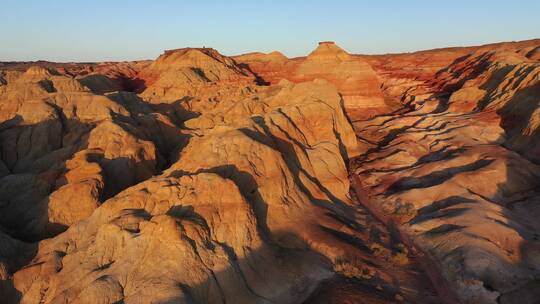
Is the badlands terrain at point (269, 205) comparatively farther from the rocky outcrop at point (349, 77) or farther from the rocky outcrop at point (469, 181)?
the rocky outcrop at point (349, 77)

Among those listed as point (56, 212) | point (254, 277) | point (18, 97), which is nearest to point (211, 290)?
point (254, 277)

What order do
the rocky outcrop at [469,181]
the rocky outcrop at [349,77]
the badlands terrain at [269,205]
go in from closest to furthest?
the badlands terrain at [269,205], the rocky outcrop at [469,181], the rocky outcrop at [349,77]

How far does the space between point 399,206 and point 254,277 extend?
13520mm

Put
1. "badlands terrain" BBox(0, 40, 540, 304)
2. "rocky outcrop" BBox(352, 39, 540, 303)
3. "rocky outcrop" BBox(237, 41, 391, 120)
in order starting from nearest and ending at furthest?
"badlands terrain" BBox(0, 40, 540, 304)
"rocky outcrop" BBox(352, 39, 540, 303)
"rocky outcrop" BBox(237, 41, 391, 120)

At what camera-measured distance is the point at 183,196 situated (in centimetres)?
1647

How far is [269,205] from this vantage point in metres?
19.2

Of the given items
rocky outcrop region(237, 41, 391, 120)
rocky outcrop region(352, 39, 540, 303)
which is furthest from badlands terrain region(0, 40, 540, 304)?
rocky outcrop region(237, 41, 391, 120)

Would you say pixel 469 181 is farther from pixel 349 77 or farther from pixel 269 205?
pixel 349 77

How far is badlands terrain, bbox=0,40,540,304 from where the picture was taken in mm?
14430

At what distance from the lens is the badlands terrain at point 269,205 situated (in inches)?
568

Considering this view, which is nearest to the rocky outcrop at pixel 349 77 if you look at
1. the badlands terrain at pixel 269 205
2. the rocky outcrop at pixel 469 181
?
the rocky outcrop at pixel 469 181

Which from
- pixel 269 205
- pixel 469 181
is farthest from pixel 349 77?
pixel 269 205

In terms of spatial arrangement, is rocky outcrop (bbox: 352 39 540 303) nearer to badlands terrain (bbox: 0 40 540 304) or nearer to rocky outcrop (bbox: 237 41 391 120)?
badlands terrain (bbox: 0 40 540 304)

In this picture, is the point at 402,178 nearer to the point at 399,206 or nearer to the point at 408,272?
the point at 399,206
